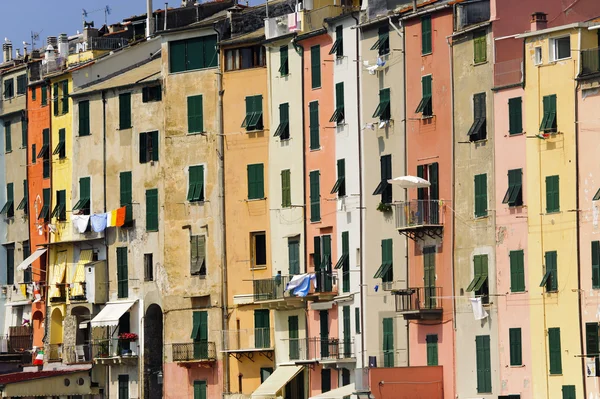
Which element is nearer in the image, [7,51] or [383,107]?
[383,107]

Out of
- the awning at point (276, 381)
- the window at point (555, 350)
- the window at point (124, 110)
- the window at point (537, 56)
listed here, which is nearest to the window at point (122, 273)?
the window at point (124, 110)

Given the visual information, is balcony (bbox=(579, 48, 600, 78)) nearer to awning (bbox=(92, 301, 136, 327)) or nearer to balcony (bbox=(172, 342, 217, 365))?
balcony (bbox=(172, 342, 217, 365))

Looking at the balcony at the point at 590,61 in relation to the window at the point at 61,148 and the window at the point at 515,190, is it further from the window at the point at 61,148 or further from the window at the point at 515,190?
the window at the point at 61,148

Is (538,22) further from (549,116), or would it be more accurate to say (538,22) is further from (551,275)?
(551,275)

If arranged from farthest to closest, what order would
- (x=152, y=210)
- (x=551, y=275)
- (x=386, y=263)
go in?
(x=152, y=210)
(x=386, y=263)
(x=551, y=275)

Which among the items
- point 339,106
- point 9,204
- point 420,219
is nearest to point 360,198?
point 339,106

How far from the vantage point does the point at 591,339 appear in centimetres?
7788

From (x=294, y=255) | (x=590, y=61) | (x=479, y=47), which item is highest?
(x=479, y=47)

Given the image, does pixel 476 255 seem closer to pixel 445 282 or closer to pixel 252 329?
pixel 445 282

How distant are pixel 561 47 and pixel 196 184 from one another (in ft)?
96.9

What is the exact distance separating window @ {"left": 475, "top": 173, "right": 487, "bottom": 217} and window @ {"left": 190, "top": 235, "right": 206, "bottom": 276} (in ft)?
77.0

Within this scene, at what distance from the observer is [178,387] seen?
345 feet

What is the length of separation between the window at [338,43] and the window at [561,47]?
56.0 ft

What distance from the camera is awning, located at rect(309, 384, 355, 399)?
3556 inches
